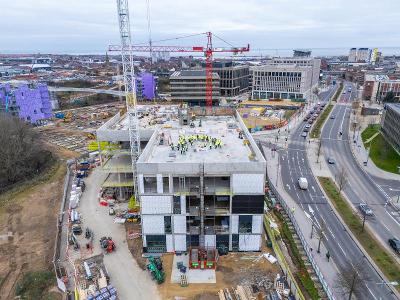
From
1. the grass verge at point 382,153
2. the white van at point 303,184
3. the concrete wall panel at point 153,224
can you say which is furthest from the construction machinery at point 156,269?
the grass verge at point 382,153

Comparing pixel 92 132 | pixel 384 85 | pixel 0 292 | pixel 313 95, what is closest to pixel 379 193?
pixel 0 292

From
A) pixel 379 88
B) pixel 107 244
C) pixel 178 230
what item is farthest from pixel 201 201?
pixel 379 88

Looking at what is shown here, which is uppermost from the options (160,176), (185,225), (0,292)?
(160,176)

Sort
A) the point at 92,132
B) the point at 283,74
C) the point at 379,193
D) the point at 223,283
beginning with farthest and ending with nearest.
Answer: the point at 283,74
the point at 92,132
the point at 379,193
the point at 223,283

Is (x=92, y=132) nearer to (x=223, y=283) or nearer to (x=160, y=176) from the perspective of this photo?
(x=160, y=176)

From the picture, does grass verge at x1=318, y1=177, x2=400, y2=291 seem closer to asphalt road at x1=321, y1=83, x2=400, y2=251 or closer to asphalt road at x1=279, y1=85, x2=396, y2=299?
asphalt road at x1=279, y1=85, x2=396, y2=299

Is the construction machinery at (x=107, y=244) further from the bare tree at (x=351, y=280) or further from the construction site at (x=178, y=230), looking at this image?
the bare tree at (x=351, y=280)
